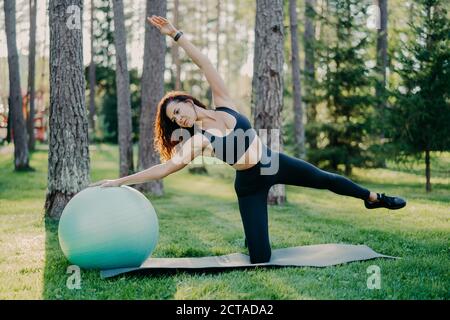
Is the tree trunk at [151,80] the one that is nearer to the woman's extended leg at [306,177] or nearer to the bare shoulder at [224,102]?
the bare shoulder at [224,102]

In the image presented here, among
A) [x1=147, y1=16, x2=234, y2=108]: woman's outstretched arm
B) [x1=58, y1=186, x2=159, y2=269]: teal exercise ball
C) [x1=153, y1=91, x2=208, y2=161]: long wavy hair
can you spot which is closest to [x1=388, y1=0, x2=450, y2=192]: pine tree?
[x1=147, y1=16, x2=234, y2=108]: woman's outstretched arm

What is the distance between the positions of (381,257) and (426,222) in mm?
2768

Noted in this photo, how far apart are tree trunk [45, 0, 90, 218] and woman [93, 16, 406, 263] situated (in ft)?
9.00

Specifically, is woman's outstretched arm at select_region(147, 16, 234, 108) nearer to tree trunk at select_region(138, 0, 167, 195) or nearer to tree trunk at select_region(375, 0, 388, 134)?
tree trunk at select_region(138, 0, 167, 195)

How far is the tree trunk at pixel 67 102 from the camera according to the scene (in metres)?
7.34

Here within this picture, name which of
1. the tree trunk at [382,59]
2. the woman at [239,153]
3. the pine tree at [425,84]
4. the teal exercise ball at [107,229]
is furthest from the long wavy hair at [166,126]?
the tree trunk at [382,59]

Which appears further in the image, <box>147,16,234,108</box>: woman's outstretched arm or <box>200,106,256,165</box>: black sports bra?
<box>147,16,234,108</box>: woman's outstretched arm

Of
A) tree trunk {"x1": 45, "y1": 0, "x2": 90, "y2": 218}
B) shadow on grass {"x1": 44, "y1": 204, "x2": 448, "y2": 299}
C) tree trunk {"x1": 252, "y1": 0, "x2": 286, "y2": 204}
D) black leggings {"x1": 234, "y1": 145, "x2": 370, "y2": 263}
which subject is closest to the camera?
shadow on grass {"x1": 44, "y1": 204, "x2": 448, "y2": 299}

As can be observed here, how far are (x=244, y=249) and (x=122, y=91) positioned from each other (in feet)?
22.0

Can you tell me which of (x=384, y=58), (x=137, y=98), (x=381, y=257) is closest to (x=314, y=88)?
(x=384, y=58)

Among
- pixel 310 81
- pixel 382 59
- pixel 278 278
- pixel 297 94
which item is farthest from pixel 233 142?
pixel 382 59

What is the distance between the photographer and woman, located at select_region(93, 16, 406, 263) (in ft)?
15.8

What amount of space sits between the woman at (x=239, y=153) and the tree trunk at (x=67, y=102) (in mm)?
2743
